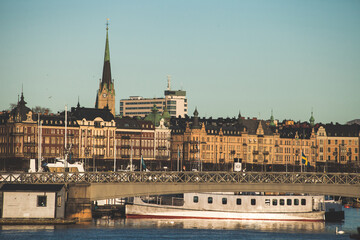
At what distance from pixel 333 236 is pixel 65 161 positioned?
29.8m

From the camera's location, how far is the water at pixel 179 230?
285ft

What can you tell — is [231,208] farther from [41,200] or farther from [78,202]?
[41,200]

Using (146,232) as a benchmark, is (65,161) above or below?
above

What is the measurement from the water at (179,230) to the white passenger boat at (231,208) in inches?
64.9

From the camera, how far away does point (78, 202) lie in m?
93.1

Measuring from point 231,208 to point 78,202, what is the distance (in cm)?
2196

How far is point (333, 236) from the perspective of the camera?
302ft

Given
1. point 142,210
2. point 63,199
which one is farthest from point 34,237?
point 142,210

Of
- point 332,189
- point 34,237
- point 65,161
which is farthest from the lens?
point 65,161

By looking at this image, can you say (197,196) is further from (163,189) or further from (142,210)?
(163,189)

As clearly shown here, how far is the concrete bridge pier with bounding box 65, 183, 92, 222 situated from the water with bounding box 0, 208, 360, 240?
1.26 m

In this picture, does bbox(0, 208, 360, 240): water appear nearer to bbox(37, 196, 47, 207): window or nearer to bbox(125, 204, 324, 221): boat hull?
bbox(125, 204, 324, 221): boat hull

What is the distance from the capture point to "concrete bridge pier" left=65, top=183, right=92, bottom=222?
303ft

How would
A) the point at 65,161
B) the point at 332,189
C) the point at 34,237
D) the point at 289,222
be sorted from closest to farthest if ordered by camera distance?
1. the point at 34,237
2. the point at 332,189
3. the point at 65,161
4. the point at 289,222
